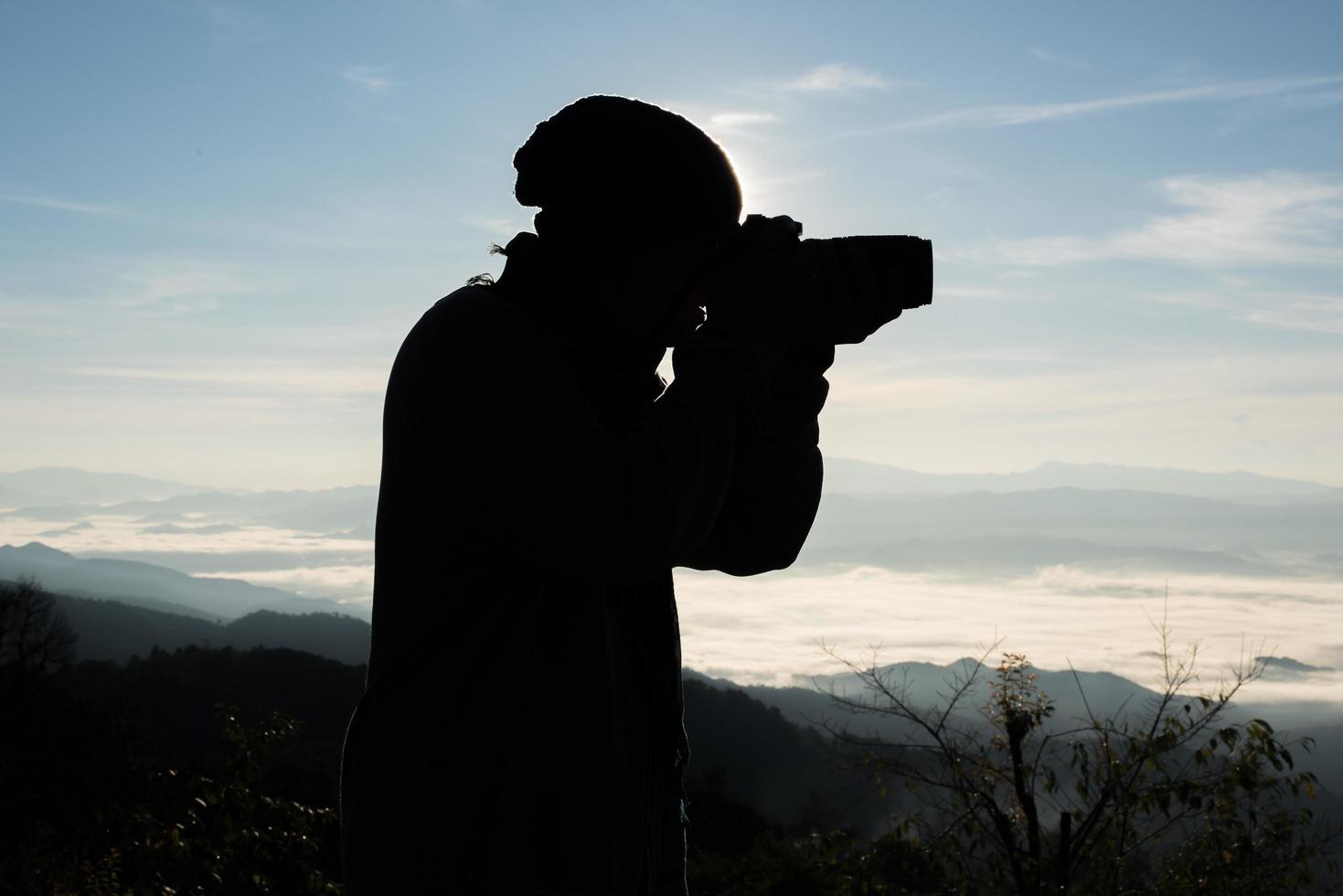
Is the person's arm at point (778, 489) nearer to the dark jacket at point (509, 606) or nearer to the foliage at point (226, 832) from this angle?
the dark jacket at point (509, 606)

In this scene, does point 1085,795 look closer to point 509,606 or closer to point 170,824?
point 170,824

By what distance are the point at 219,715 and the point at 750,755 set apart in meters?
46.7

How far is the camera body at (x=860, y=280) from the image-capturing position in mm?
1883

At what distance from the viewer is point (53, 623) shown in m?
19.4

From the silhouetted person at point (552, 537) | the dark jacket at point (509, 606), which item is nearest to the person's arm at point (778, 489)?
the silhouetted person at point (552, 537)

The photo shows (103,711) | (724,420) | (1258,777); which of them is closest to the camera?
(724,420)

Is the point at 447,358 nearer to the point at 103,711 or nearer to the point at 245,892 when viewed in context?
the point at 245,892

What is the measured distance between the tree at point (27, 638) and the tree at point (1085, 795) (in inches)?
534

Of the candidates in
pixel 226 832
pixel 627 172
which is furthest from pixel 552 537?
pixel 226 832

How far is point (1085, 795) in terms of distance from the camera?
30.7 ft

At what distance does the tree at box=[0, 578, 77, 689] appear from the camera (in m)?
16.1

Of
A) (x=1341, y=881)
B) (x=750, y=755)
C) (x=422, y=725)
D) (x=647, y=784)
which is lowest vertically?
(x=750, y=755)

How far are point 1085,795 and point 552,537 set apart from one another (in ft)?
30.8

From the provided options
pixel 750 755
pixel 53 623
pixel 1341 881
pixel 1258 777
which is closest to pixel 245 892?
pixel 1258 777
